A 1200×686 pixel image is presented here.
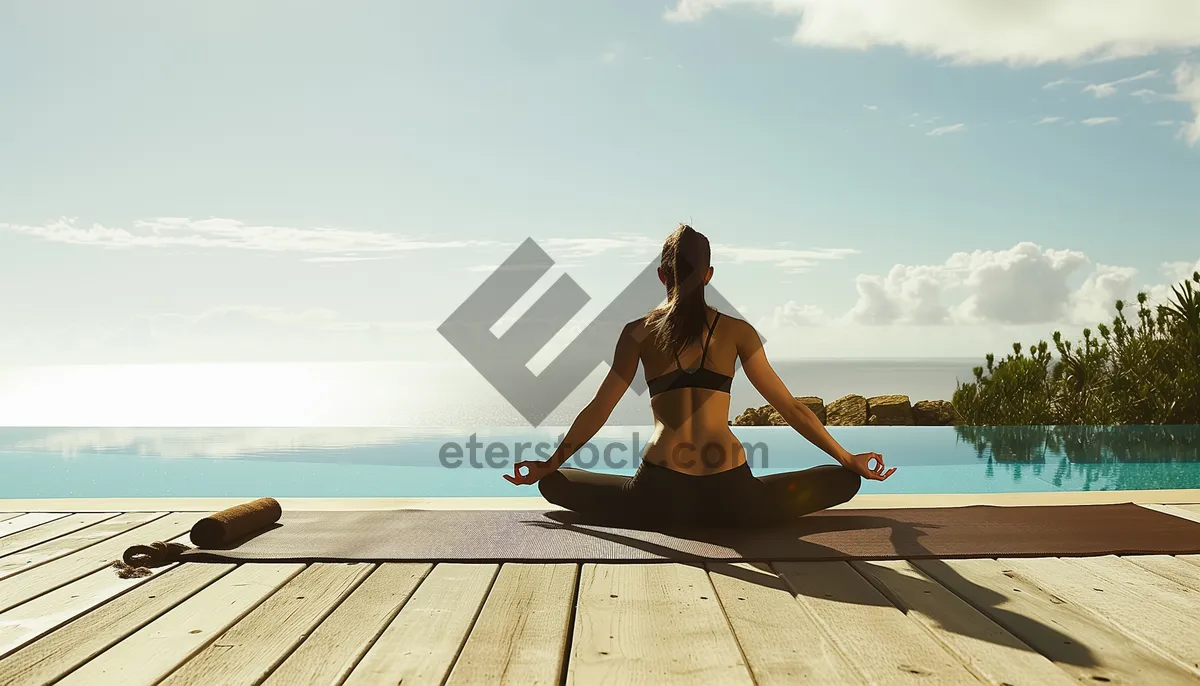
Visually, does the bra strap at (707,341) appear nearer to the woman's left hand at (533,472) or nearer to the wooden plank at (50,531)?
the woman's left hand at (533,472)

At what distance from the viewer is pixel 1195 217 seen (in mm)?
13852

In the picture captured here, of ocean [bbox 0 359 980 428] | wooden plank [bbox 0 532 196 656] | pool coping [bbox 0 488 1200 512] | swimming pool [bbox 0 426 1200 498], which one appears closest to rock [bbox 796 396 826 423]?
swimming pool [bbox 0 426 1200 498]

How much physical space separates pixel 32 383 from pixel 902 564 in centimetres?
7871

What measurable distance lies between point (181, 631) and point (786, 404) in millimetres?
1782

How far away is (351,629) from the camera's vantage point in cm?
158

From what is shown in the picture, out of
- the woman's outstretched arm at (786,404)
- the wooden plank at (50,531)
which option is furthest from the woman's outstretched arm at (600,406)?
the wooden plank at (50,531)

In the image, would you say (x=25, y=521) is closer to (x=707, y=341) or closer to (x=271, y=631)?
(x=271, y=631)

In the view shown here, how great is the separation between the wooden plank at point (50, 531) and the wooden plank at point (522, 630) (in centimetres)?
153

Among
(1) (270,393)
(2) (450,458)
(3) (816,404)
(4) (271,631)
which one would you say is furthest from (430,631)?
(1) (270,393)

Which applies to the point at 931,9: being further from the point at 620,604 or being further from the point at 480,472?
the point at 620,604

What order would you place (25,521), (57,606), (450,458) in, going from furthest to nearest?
(450,458)
(25,521)
(57,606)

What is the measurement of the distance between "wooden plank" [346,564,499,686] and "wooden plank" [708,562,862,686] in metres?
0.52

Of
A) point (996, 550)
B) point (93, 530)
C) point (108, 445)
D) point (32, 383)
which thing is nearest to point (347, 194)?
point (108, 445)

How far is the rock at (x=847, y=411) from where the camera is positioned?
9.52 m
